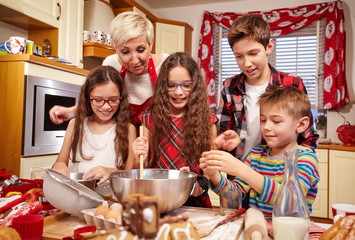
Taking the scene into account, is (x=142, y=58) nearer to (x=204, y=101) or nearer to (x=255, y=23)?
(x=204, y=101)

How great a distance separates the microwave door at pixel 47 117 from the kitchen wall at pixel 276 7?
7.99 ft

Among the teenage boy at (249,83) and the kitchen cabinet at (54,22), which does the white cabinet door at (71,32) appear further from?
the teenage boy at (249,83)

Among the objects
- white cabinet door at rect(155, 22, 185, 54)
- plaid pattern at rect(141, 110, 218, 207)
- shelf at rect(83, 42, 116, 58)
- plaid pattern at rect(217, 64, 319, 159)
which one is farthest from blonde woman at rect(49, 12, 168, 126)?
white cabinet door at rect(155, 22, 185, 54)

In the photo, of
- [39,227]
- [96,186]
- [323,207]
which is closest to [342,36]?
[323,207]

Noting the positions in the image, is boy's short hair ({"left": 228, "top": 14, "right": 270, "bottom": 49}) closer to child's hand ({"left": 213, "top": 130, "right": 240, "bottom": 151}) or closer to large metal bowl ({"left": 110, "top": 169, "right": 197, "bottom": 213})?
child's hand ({"left": 213, "top": 130, "right": 240, "bottom": 151})

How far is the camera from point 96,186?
0.99 meters

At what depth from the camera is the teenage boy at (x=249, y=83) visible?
135cm

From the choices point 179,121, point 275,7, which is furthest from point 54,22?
point 275,7

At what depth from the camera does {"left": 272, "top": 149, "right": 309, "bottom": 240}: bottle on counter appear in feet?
2.16

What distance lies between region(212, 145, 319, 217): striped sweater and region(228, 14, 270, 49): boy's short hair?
0.50 m

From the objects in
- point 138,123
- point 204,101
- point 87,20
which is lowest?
point 138,123

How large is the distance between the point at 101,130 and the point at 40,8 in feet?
4.97

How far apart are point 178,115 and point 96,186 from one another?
2.11 ft

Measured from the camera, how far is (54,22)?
2.67 metres
